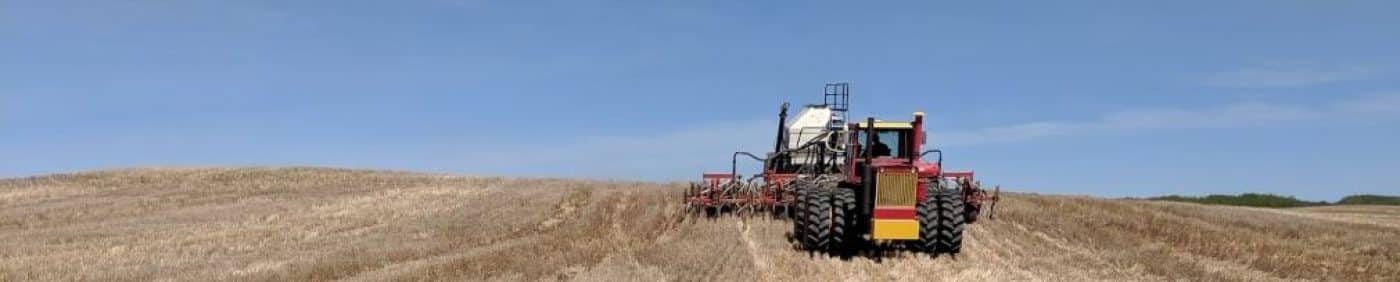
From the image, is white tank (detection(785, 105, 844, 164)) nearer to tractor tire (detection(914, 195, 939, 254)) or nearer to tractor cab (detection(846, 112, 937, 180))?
tractor cab (detection(846, 112, 937, 180))

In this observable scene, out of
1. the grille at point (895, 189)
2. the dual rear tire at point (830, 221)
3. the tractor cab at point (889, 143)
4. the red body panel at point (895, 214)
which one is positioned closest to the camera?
the red body panel at point (895, 214)

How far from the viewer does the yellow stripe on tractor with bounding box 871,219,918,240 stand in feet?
52.5

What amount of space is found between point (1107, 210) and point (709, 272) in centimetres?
1594

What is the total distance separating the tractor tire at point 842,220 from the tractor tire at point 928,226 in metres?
0.95

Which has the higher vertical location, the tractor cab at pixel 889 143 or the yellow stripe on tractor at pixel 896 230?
the tractor cab at pixel 889 143

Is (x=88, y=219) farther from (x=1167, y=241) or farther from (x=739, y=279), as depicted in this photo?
(x=1167, y=241)

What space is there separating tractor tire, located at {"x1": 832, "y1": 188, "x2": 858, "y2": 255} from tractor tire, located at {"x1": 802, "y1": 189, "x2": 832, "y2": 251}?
0.10m

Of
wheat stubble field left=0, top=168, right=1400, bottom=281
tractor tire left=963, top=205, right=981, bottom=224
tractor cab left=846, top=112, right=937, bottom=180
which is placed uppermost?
tractor cab left=846, top=112, right=937, bottom=180

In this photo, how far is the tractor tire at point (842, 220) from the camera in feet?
54.1

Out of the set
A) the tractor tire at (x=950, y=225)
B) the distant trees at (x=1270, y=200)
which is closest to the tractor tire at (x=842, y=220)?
the tractor tire at (x=950, y=225)

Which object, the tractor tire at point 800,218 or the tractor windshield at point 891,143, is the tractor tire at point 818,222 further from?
the tractor windshield at point 891,143

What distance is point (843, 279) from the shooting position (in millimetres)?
14156

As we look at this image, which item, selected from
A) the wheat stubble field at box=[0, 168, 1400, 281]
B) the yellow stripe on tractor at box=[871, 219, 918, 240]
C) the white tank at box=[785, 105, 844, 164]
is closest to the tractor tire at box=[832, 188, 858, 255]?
the wheat stubble field at box=[0, 168, 1400, 281]

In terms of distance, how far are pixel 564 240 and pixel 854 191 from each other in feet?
16.1
